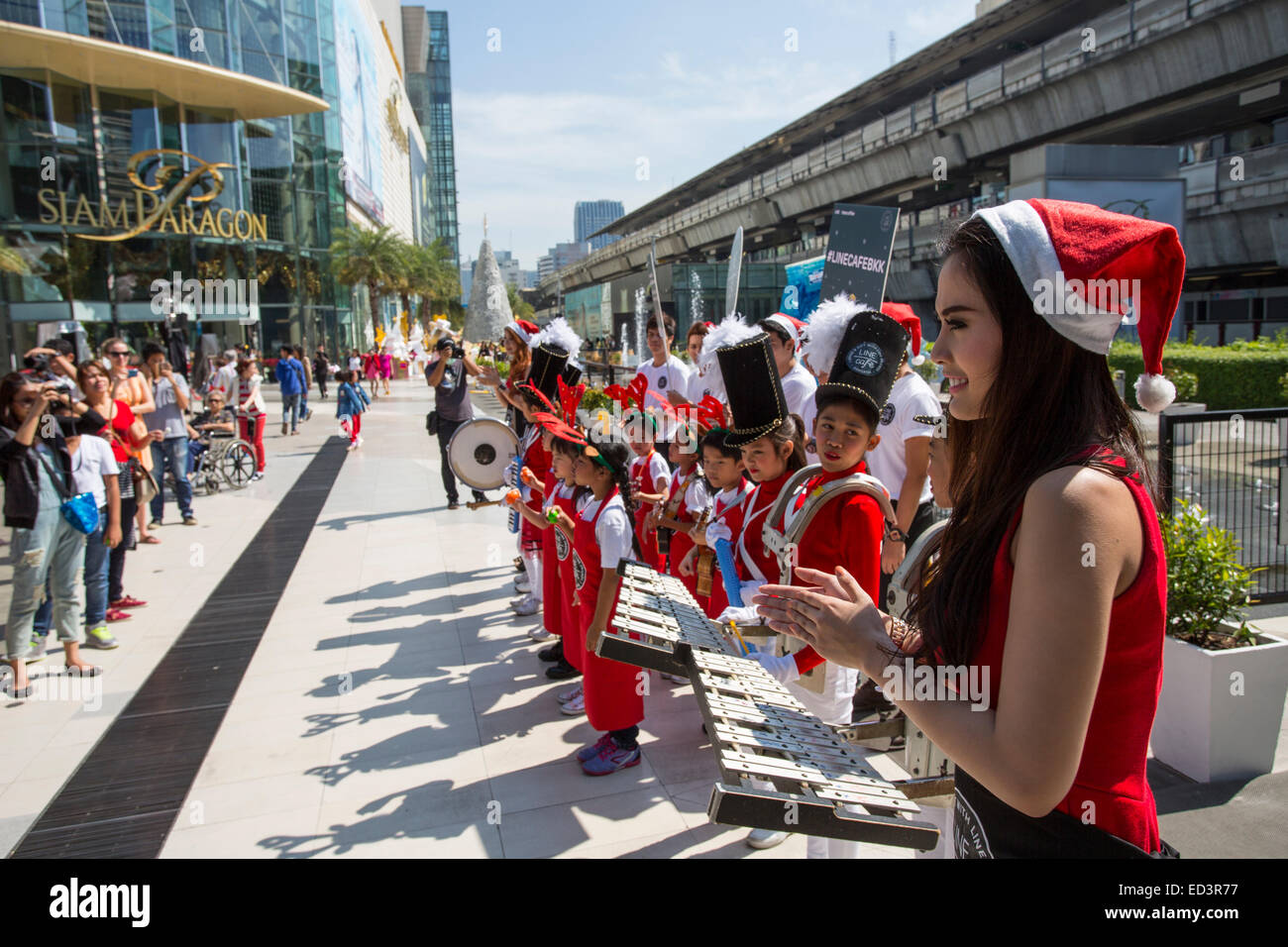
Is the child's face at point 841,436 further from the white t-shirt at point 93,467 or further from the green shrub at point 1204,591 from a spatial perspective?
the white t-shirt at point 93,467

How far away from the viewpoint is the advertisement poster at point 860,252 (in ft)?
23.6

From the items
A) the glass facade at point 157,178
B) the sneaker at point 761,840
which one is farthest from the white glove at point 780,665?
the glass facade at point 157,178

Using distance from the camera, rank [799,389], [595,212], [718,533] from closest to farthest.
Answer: [718,533] < [799,389] < [595,212]

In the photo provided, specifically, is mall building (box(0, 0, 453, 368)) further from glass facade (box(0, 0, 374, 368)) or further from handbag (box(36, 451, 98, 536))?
handbag (box(36, 451, 98, 536))

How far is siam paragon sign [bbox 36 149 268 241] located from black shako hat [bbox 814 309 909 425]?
31.7 meters

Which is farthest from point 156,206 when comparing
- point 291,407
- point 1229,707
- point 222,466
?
point 1229,707

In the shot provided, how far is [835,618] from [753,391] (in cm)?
237

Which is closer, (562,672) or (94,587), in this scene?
(562,672)

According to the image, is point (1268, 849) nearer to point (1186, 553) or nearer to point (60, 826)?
point (1186, 553)

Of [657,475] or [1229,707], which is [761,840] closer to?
[1229,707]

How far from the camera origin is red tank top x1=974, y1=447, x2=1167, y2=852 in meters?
1.20

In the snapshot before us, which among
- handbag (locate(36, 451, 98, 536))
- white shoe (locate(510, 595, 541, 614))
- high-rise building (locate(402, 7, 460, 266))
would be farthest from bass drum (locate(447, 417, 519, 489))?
high-rise building (locate(402, 7, 460, 266))

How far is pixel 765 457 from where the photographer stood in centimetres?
365

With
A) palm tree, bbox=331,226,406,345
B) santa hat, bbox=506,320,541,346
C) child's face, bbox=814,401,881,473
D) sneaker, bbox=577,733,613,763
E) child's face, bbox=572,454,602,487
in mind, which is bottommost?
sneaker, bbox=577,733,613,763
